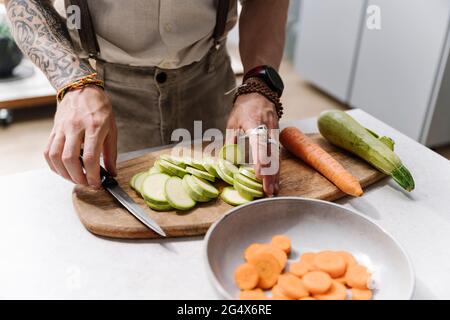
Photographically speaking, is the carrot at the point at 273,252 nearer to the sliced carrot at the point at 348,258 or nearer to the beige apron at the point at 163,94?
the sliced carrot at the point at 348,258

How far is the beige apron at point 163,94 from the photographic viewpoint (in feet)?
4.46

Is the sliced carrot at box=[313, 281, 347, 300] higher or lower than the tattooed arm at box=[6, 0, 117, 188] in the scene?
lower

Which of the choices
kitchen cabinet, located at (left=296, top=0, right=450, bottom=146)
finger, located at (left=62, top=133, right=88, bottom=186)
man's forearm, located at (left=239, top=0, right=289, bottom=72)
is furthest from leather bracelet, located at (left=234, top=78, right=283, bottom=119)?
kitchen cabinet, located at (left=296, top=0, right=450, bottom=146)

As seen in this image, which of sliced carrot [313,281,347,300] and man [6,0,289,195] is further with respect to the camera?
man [6,0,289,195]

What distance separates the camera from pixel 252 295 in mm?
815

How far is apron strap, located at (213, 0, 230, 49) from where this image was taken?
130cm

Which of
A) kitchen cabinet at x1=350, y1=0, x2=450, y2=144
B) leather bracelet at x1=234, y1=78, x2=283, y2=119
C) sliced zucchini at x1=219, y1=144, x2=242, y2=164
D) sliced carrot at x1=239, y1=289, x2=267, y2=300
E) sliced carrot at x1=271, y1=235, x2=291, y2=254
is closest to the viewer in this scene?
sliced carrot at x1=239, y1=289, x2=267, y2=300

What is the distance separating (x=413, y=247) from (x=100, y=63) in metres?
0.92

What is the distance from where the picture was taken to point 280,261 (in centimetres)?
87

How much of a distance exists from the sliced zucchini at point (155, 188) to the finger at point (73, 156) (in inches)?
5.2

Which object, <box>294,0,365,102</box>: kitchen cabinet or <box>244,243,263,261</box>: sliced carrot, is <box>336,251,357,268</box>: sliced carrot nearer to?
<box>244,243,263,261</box>: sliced carrot

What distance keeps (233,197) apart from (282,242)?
0.17 metres

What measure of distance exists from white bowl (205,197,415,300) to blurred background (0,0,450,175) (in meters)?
2.14

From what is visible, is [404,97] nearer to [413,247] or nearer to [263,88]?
[263,88]
